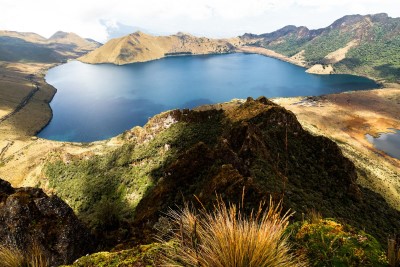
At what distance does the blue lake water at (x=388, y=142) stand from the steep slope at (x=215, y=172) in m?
61.9

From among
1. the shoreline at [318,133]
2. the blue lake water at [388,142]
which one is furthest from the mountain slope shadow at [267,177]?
the blue lake water at [388,142]

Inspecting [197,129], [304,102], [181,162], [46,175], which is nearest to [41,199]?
[181,162]

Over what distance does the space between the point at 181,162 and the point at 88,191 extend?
28300 millimetres

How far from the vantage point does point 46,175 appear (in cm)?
6656

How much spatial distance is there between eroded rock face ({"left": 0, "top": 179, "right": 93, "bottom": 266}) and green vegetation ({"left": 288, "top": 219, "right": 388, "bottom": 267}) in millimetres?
14514

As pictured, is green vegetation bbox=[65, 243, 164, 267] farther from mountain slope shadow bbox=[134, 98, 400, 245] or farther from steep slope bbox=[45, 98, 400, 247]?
mountain slope shadow bbox=[134, 98, 400, 245]

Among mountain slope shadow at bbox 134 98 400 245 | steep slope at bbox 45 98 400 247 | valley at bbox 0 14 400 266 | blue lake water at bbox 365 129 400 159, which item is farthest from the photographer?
blue lake water at bbox 365 129 400 159

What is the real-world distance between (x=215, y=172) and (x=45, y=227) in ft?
41.6

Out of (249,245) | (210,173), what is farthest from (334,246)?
(210,173)

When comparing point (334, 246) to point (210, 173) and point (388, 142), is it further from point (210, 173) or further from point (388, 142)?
point (388, 142)

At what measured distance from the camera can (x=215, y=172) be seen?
2461cm

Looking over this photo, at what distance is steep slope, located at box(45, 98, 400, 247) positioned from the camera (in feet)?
78.4

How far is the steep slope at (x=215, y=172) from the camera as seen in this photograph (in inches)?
941

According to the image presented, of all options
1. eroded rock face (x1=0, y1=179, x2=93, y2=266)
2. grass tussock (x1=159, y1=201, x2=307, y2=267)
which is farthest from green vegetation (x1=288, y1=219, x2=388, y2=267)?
eroded rock face (x1=0, y1=179, x2=93, y2=266)
